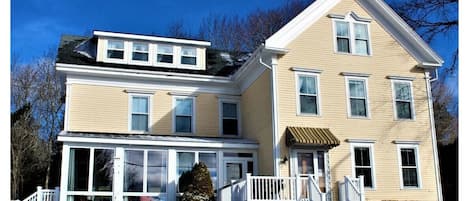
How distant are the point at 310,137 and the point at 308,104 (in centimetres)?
151

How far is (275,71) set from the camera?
15.5 m

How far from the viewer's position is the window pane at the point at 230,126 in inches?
716

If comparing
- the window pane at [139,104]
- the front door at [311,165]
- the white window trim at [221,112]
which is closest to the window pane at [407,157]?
the front door at [311,165]

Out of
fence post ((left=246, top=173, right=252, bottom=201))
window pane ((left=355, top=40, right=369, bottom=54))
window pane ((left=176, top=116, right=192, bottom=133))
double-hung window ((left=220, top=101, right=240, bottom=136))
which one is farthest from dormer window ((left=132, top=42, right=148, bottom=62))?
window pane ((left=355, top=40, right=369, bottom=54))

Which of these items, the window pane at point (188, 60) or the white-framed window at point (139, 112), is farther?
the window pane at point (188, 60)

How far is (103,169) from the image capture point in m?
14.8

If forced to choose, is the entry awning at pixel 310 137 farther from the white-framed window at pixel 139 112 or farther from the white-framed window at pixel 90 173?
the white-framed window at pixel 90 173

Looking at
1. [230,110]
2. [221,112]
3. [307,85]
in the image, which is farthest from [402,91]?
[221,112]

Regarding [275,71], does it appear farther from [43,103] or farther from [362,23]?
[43,103]

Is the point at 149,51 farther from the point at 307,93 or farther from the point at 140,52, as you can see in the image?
the point at 307,93

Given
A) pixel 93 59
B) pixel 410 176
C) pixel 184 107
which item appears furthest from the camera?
pixel 93 59

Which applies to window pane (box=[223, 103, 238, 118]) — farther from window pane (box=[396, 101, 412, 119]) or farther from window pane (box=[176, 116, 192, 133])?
window pane (box=[396, 101, 412, 119])

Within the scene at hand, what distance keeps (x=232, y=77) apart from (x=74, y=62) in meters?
5.89

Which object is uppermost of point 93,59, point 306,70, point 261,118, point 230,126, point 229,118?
point 93,59
